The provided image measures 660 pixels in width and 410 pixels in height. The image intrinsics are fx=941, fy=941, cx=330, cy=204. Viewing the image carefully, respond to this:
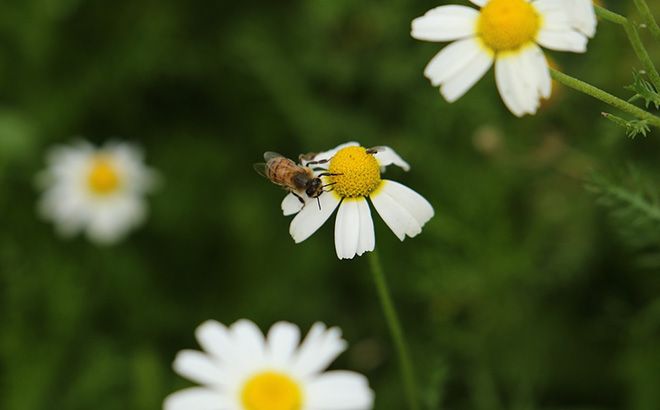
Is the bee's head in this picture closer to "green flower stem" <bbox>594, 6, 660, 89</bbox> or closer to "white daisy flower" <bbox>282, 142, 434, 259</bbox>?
"white daisy flower" <bbox>282, 142, 434, 259</bbox>

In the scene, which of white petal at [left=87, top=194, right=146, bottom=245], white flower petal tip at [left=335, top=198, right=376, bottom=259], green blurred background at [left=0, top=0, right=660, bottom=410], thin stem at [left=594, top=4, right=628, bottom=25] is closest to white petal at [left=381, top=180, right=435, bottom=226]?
white flower petal tip at [left=335, top=198, right=376, bottom=259]

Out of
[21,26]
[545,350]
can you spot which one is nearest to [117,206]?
[21,26]

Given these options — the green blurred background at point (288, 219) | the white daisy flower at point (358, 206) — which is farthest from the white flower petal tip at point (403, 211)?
the green blurred background at point (288, 219)

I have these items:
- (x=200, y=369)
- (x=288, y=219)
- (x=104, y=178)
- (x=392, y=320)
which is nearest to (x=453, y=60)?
(x=392, y=320)

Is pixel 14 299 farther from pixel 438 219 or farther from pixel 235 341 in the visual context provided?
pixel 235 341

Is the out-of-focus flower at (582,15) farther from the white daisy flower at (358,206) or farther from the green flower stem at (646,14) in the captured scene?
the white daisy flower at (358,206)
